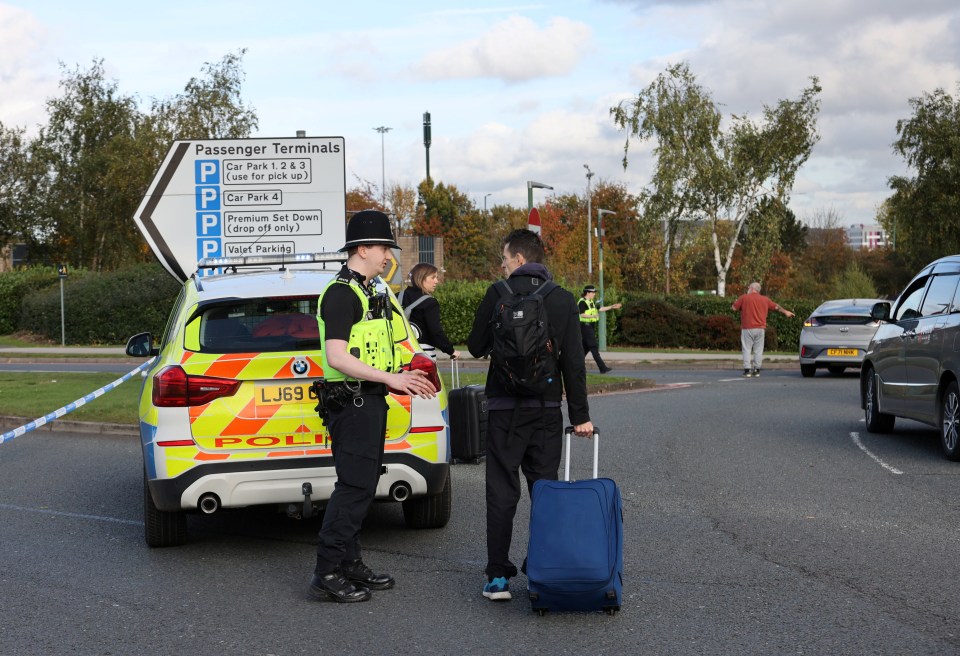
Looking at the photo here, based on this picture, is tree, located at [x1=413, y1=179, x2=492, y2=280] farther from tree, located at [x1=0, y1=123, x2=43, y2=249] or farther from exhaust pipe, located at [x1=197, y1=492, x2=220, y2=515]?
exhaust pipe, located at [x1=197, y1=492, x2=220, y2=515]

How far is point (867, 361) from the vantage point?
→ 45.1ft

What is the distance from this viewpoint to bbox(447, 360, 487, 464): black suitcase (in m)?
10.2

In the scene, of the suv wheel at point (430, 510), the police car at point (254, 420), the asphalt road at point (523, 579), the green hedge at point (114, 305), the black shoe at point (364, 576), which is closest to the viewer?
the asphalt road at point (523, 579)

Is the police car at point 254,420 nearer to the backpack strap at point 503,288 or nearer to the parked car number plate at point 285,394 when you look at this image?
the parked car number plate at point 285,394

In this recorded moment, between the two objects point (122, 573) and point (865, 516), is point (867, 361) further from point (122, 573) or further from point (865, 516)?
point (122, 573)

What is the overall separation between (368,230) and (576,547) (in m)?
1.82

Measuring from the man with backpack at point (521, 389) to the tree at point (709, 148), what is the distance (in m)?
44.7

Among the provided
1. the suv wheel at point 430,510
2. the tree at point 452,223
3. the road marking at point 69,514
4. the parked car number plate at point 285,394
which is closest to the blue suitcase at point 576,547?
the parked car number plate at point 285,394

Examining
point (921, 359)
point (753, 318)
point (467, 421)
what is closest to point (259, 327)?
point (467, 421)

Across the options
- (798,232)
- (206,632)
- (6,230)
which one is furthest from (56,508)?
(798,232)

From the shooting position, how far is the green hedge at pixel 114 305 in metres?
39.5

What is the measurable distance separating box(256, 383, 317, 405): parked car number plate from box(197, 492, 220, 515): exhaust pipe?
0.58 meters

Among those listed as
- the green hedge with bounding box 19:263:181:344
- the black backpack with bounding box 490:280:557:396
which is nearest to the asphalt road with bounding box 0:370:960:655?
the black backpack with bounding box 490:280:557:396

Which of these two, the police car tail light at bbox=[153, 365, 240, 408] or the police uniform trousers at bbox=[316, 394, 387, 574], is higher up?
the police car tail light at bbox=[153, 365, 240, 408]
